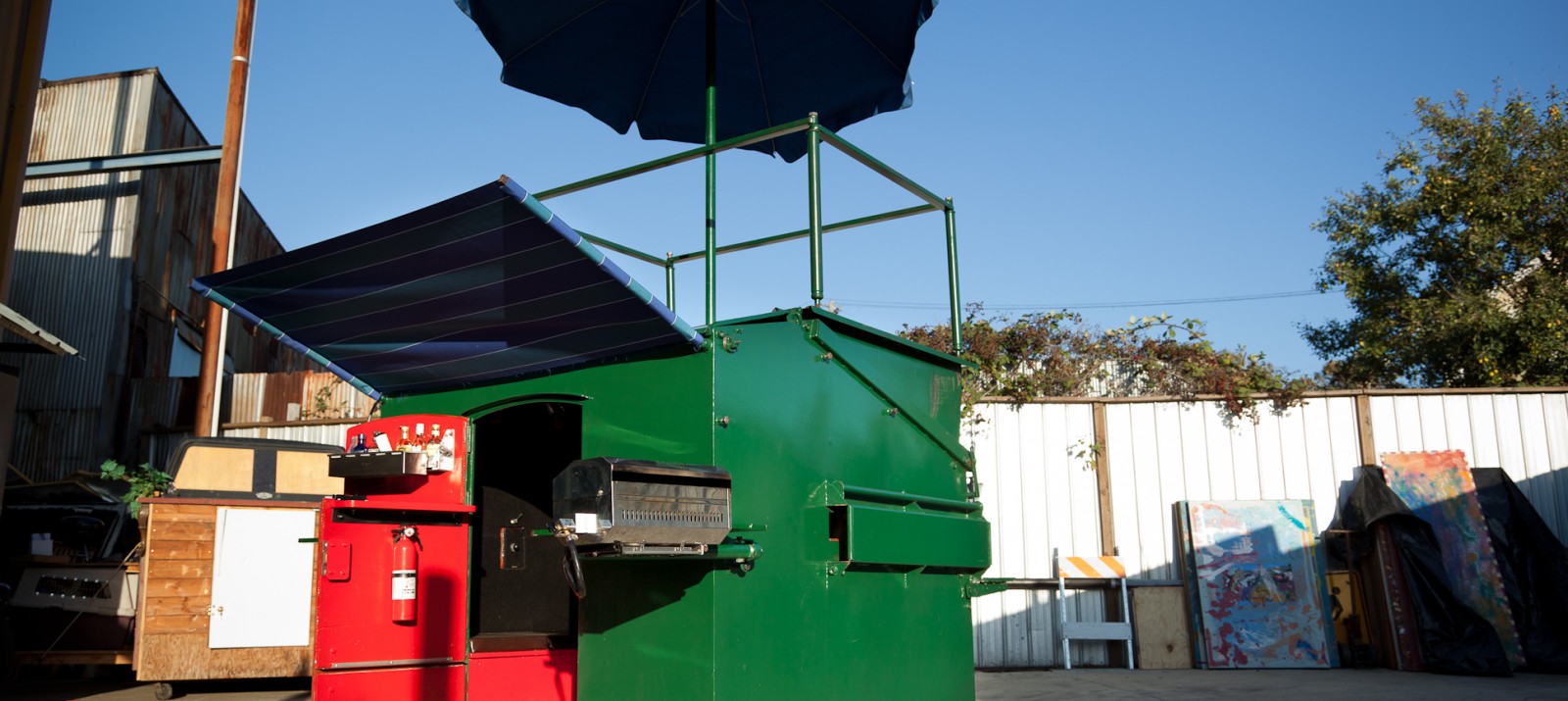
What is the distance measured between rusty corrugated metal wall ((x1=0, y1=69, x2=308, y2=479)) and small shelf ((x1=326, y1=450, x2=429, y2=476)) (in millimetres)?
12484

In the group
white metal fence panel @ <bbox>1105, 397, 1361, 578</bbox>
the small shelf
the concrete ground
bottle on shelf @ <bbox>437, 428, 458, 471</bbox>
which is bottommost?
the concrete ground

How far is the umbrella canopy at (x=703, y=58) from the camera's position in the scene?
21.6 feet

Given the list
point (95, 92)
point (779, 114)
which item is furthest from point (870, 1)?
point (95, 92)

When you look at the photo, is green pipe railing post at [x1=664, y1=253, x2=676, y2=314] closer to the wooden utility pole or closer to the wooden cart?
the wooden cart

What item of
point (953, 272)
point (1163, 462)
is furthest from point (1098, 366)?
point (953, 272)

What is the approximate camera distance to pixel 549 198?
627 cm

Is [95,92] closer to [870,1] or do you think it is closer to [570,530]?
[870,1]

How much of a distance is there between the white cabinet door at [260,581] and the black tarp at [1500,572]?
10241mm

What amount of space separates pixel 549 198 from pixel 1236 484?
831cm

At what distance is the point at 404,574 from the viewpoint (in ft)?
17.5

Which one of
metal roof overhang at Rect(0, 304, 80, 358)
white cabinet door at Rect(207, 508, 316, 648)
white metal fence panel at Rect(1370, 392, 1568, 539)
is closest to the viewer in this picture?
metal roof overhang at Rect(0, 304, 80, 358)

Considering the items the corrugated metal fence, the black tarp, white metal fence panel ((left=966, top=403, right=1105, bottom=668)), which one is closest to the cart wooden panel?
white metal fence panel ((left=966, top=403, right=1105, bottom=668))

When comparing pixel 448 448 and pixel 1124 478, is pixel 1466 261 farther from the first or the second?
pixel 448 448

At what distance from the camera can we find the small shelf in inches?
212
